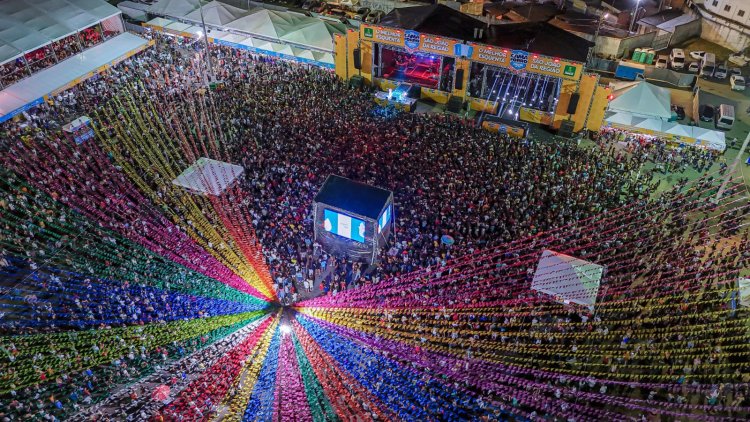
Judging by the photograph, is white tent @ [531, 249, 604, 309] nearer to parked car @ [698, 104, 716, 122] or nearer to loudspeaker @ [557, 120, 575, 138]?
loudspeaker @ [557, 120, 575, 138]

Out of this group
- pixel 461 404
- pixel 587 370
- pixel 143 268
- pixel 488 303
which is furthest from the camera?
pixel 143 268

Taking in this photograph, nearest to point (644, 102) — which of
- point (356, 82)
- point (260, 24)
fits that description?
point (356, 82)

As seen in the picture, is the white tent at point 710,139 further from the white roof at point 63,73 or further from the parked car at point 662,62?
the white roof at point 63,73

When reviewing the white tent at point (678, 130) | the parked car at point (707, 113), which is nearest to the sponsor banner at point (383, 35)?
the white tent at point (678, 130)

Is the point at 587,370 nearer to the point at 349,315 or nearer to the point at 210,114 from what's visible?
the point at 349,315

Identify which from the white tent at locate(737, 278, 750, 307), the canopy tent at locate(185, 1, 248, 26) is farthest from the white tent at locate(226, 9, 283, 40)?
the white tent at locate(737, 278, 750, 307)

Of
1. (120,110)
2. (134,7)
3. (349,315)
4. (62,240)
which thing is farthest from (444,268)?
(134,7)
